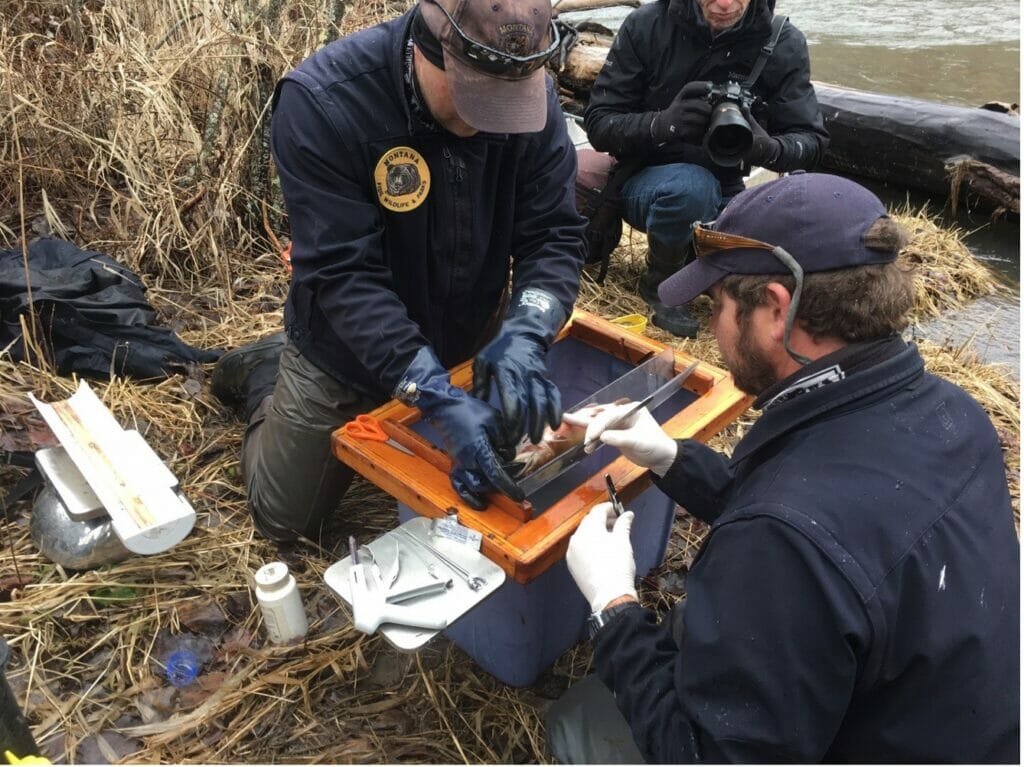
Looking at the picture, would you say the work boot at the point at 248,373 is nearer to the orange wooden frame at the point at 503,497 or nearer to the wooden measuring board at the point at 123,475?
the wooden measuring board at the point at 123,475

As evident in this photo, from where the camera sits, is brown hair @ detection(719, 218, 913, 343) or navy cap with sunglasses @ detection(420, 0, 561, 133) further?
navy cap with sunglasses @ detection(420, 0, 561, 133)

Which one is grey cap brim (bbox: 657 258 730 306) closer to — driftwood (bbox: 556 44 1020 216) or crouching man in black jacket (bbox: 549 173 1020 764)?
crouching man in black jacket (bbox: 549 173 1020 764)

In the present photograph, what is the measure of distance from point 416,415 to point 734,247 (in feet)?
3.11

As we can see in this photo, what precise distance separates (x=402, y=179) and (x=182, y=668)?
140cm

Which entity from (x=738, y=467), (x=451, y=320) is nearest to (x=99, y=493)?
(x=451, y=320)

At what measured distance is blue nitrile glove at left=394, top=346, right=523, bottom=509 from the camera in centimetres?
177

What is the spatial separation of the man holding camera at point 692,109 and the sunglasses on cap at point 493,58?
1731 millimetres

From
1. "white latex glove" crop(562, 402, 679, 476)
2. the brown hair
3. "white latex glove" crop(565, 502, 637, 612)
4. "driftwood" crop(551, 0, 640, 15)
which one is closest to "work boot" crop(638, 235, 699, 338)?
"white latex glove" crop(562, 402, 679, 476)

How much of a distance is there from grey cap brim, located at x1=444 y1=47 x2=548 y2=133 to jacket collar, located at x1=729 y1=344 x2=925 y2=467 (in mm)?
922

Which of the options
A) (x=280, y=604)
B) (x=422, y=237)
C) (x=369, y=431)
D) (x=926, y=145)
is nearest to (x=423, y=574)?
(x=369, y=431)

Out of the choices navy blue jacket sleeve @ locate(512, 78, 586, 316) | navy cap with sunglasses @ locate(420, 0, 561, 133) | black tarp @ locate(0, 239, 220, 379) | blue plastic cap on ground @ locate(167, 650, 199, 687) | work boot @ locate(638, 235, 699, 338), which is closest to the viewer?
navy cap with sunglasses @ locate(420, 0, 561, 133)

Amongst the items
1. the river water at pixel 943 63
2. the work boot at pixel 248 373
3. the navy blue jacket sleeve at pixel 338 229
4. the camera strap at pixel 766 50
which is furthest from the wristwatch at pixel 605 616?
the river water at pixel 943 63

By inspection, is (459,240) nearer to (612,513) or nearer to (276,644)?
(612,513)

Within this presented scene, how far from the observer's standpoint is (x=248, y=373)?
286cm
